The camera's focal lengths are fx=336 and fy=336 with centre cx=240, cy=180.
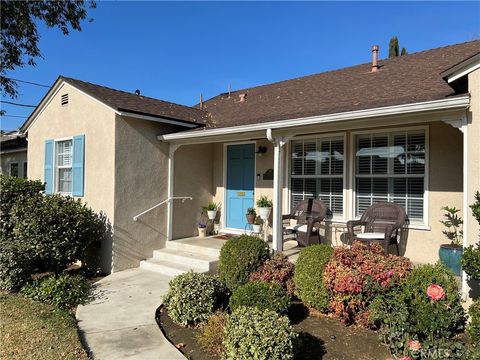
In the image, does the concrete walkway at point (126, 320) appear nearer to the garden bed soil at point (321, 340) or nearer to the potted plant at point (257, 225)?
the garden bed soil at point (321, 340)

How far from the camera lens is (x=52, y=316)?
14.9 feet

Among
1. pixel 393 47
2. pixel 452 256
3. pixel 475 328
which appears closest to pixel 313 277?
pixel 475 328

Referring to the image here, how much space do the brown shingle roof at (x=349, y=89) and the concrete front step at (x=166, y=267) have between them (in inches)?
129

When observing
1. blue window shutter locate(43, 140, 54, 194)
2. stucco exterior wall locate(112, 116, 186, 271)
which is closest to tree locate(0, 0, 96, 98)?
blue window shutter locate(43, 140, 54, 194)

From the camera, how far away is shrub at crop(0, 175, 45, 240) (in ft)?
22.5

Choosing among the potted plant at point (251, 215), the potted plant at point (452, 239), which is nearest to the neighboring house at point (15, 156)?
the potted plant at point (251, 215)

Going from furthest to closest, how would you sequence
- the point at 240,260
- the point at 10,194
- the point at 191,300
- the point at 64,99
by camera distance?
the point at 64,99
the point at 10,194
the point at 240,260
the point at 191,300

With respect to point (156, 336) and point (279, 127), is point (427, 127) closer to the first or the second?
point (279, 127)

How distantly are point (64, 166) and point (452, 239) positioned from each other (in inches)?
339

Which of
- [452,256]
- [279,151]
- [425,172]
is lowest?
[452,256]

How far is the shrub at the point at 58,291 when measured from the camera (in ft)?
17.2

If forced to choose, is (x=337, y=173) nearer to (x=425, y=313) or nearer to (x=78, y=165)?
(x=425, y=313)

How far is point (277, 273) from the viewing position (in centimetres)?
486

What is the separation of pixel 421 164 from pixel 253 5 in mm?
6204
